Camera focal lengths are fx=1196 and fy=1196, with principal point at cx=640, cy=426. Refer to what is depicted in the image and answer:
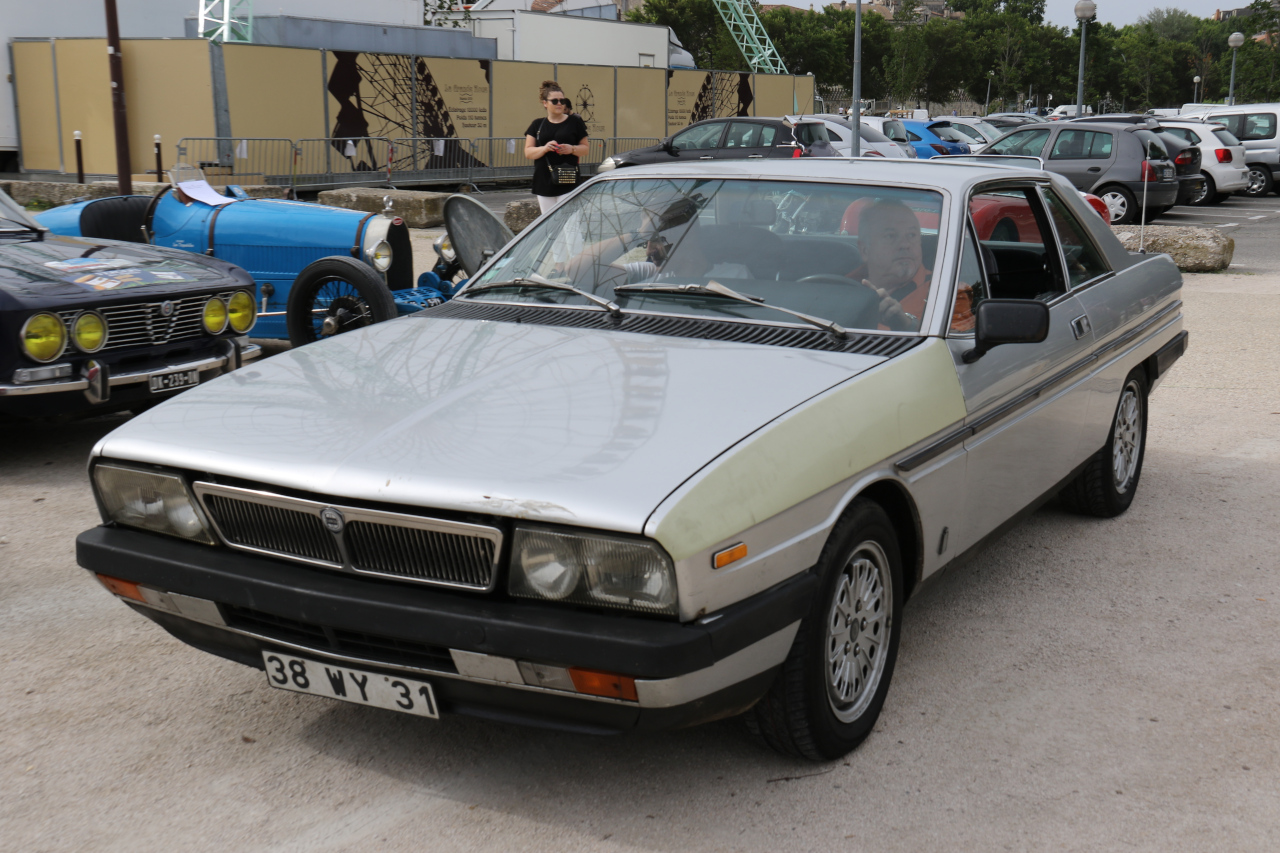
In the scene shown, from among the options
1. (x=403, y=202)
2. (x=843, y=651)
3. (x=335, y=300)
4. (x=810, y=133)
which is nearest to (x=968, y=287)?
(x=843, y=651)

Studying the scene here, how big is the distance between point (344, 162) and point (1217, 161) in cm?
1724

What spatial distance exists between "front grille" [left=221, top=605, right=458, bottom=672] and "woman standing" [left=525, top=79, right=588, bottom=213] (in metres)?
7.64

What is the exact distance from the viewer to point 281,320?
25.8ft

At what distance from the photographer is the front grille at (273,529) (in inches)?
109

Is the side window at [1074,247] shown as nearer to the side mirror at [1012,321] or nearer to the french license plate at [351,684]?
the side mirror at [1012,321]

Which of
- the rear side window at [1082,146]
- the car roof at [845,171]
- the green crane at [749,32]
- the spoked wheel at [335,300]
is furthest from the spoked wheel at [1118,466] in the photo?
the green crane at [749,32]

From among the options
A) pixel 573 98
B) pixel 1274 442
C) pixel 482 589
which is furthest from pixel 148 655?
pixel 573 98

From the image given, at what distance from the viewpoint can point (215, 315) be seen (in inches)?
249

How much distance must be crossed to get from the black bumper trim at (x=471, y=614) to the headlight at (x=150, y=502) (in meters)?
0.05

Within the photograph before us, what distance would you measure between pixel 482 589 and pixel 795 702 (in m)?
0.83

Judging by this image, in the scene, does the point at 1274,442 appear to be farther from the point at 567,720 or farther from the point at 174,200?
the point at 174,200

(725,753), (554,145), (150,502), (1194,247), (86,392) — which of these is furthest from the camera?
(1194,247)

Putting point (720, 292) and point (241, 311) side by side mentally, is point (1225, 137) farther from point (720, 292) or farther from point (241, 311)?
point (720, 292)

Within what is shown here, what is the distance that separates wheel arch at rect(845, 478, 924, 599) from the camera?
318 centimetres
